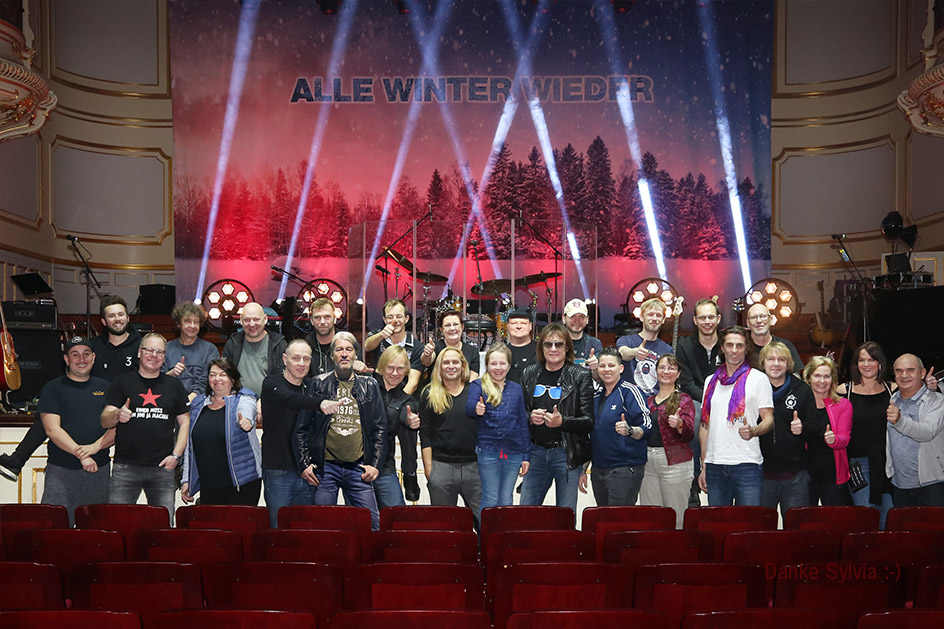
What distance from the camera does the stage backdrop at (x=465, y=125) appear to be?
1290 cm

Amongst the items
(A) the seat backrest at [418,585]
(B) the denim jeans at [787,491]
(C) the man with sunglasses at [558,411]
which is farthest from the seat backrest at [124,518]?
(B) the denim jeans at [787,491]

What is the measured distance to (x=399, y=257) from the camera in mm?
8641

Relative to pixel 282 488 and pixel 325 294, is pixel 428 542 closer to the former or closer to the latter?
pixel 282 488

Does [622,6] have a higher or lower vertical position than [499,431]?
higher

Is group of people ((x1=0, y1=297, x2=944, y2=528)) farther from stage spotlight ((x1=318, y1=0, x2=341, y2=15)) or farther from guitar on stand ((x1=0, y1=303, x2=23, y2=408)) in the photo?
stage spotlight ((x1=318, y1=0, x2=341, y2=15))

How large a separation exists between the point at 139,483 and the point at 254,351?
1.18 meters

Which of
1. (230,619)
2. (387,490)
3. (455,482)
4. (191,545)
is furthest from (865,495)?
(230,619)

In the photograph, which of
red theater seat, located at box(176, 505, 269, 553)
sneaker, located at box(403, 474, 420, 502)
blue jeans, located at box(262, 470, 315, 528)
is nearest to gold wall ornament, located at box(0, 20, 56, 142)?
blue jeans, located at box(262, 470, 315, 528)

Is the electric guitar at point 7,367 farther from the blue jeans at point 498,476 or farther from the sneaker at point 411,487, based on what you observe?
the blue jeans at point 498,476

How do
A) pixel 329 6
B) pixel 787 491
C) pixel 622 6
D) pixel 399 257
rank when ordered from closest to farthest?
pixel 787 491 < pixel 399 257 < pixel 622 6 < pixel 329 6

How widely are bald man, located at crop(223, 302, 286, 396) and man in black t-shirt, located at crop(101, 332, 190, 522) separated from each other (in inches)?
28.9

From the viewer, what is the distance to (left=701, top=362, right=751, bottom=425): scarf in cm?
495

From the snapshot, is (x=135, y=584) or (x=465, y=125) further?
(x=465, y=125)

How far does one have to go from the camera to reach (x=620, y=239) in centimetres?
1296
